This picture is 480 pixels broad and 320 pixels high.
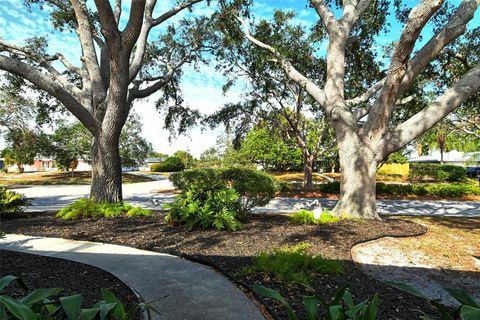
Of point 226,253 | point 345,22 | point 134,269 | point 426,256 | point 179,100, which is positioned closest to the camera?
point 134,269

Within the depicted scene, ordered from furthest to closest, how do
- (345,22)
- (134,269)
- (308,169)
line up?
(308,169) < (345,22) < (134,269)

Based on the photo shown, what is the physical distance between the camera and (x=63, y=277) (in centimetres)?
385

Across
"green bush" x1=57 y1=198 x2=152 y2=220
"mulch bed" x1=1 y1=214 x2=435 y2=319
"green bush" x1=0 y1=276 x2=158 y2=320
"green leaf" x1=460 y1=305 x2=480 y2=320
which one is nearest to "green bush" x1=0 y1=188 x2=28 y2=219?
"mulch bed" x1=1 y1=214 x2=435 y2=319

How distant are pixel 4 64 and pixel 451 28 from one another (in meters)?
10.5

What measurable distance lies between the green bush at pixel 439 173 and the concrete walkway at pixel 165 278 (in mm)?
Answer: 28427

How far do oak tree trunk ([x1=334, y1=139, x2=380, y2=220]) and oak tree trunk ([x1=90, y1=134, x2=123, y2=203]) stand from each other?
656cm

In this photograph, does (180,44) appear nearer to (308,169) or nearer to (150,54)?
(150,54)

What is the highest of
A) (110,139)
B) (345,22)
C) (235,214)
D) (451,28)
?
(345,22)

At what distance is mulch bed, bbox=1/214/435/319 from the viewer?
342 centimetres

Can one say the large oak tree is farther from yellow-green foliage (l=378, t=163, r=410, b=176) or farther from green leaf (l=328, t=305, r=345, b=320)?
yellow-green foliage (l=378, t=163, r=410, b=176)

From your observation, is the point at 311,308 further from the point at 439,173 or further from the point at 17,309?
the point at 439,173

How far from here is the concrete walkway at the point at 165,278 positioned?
2.94 meters

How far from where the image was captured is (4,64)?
7117 millimetres

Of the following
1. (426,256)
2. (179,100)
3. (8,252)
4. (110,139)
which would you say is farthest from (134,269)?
(179,100)
